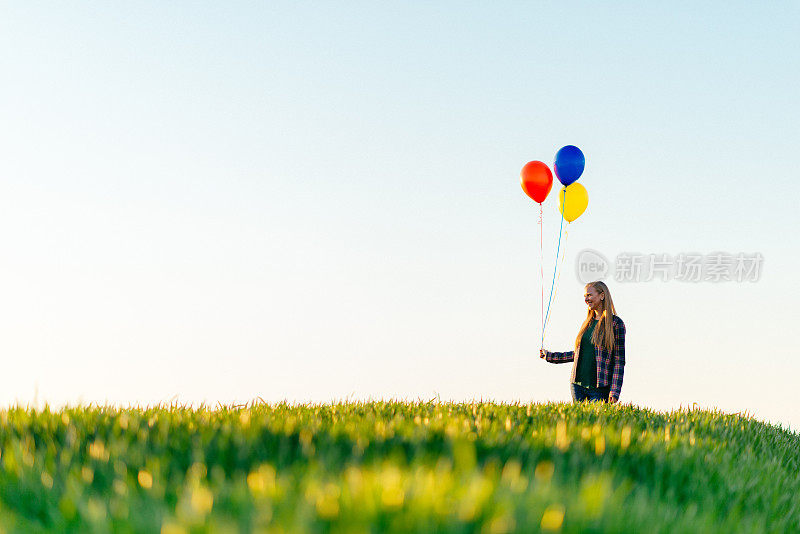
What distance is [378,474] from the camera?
3449mm

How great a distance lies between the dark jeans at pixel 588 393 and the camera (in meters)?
10.6

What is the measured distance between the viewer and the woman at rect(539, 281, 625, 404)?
1022 centimetres

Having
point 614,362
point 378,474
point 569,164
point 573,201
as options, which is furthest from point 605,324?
point 378,474

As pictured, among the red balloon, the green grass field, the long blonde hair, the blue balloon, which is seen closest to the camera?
the green grass field

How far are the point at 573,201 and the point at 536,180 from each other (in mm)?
735

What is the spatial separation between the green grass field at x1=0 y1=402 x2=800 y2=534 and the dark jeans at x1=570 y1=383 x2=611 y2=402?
70.9 inches

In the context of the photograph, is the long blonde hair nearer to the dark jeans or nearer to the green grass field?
the dark jeans

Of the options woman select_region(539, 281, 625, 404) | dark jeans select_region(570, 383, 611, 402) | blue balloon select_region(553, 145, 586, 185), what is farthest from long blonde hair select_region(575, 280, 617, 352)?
blue balloon select_region(553, 145, 586, 185)

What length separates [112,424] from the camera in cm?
641

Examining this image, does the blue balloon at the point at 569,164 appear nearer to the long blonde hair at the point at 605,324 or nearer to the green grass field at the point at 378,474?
the long blonde hair at the point at 605,324

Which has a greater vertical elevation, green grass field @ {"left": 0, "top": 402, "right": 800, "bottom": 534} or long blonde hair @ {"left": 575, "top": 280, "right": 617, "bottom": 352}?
long blonde hair @ {"left": 575, "top": 280, "right": 617, "bottom": 352}

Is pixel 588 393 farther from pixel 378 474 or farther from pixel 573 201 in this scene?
pixel 378 474

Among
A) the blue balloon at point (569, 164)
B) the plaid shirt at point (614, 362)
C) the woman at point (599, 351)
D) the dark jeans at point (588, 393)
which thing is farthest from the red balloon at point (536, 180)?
the dark jeans at point (588, 393)

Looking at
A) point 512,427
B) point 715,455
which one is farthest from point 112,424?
point 715,455
